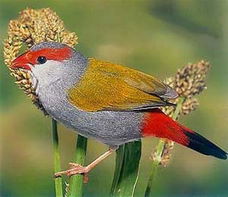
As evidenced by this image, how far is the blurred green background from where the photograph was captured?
1.23 metres

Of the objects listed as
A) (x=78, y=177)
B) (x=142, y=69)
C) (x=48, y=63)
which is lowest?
(x=78, y=177)

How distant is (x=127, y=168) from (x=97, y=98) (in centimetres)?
15

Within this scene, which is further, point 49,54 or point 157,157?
point 157,157

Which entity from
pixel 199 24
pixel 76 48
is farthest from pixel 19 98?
pixel 199 24

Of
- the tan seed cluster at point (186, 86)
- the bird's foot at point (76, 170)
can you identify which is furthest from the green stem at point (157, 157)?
the bird's foot at point (76, 170)

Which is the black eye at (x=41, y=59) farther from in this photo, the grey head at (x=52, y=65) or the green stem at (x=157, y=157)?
the green stem at (x=157, y=157)

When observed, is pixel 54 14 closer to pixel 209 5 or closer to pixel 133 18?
pixel 133 18

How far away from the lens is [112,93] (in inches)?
44.4

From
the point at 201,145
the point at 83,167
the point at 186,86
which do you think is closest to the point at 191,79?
the point at 186,86

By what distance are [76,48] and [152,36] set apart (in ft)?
0.49

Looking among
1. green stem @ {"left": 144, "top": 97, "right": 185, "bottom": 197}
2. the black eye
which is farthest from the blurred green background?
the black eye

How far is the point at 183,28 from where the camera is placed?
1268mm

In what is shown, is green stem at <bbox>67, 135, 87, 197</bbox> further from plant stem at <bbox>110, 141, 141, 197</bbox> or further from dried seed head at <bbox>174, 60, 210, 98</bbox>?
dried seed head at <bbox>174, 60, 210, 98</bbox>

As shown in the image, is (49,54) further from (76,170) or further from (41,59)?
(76,170)
